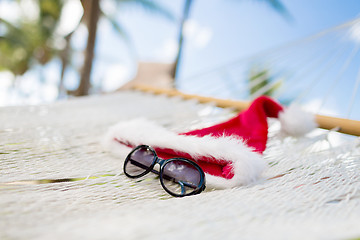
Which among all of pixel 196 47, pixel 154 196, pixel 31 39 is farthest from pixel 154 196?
pixel 31 39

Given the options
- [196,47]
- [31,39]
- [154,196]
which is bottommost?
[31,39]

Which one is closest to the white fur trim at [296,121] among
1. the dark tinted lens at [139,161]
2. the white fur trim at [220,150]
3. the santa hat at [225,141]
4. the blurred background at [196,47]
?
the santa hat at [225,141]

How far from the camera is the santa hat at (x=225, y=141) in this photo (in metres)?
0.39

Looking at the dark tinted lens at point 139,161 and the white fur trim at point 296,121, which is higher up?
the white fur trim at point 296,121

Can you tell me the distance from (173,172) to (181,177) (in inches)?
0.6

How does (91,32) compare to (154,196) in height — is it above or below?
above

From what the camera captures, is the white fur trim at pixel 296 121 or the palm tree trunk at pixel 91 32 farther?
the palm tree trunk at pixel 91 32

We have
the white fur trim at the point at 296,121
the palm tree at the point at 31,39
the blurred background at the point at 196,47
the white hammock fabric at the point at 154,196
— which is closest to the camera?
the white hammock fabric at the point at 154,196

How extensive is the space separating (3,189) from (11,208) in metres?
0.08

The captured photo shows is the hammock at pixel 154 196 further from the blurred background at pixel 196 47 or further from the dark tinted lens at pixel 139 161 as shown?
the blurred background at pixel 196 47

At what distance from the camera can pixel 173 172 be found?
0.40m

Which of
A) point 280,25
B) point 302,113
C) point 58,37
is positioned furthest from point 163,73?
point 302,113

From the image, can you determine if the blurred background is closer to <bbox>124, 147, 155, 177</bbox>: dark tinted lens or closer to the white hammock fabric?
the white hammock fabric

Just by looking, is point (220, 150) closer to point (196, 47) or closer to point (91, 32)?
point (91, 32)
